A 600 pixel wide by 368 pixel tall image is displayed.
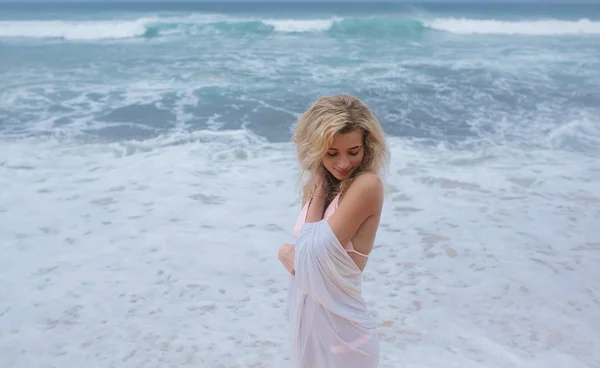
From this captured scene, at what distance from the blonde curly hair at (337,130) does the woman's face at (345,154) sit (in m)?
0.02

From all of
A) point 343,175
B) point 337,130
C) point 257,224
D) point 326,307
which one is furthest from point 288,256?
point 257,224

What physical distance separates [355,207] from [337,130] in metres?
0.25

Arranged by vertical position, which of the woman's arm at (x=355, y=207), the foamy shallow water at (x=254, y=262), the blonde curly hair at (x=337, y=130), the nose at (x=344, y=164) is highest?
the blonde curly hair at (x=337, y=130)

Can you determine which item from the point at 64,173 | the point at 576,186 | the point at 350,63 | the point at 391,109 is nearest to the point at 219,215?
the point at 64,173

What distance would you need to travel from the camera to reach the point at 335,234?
190cm

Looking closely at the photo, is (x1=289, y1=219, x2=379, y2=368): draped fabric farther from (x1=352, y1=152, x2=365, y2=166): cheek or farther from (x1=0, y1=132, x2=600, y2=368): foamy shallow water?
(x1=0, y1=132, x2=600, y2=368): foamy shallow water

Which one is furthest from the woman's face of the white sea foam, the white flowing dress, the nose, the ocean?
the white sea foam

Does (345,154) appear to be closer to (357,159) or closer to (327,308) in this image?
(357,159)

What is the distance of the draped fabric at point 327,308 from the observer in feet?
6.23

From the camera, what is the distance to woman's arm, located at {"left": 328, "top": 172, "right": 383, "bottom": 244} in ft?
6.23

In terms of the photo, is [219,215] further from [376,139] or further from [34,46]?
[34,46]

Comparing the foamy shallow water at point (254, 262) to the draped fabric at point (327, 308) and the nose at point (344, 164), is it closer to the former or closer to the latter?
the draped fabric at point (327, 308)

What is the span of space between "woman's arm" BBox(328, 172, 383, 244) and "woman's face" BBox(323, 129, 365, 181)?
0.28 ft

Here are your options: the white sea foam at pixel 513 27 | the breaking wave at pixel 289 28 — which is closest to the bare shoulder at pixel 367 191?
the breaking wave at pixel 289 28
